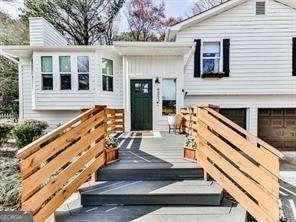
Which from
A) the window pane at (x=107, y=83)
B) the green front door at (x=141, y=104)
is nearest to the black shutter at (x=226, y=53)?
the green front door at (x=141, y=104)

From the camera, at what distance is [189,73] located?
45.9 ft

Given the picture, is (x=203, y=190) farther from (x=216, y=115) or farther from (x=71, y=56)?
(x=71, y=56)

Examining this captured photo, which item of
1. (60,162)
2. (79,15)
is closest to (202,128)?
(60,162)

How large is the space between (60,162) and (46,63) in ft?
29.7

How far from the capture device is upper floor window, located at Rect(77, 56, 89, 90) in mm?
12883

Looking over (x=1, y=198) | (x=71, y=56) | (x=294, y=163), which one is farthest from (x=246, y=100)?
(x=1, y=198)

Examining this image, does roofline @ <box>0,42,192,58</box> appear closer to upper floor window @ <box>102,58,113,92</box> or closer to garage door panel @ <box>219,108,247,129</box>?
upper floor window @ <box>102,58,113,92</box>

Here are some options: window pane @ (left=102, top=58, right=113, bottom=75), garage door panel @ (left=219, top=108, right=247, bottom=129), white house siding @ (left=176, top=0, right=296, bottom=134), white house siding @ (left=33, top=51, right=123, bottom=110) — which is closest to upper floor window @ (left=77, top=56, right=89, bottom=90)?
white house siding @ (left=33, top=51, right=123, bottom=110)

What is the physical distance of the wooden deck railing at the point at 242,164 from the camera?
155 inches

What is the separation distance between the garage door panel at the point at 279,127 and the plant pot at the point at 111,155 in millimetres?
10217

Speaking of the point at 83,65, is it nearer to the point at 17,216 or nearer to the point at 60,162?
the point at 60,162

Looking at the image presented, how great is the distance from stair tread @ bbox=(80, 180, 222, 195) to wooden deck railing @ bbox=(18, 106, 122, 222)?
0.28m

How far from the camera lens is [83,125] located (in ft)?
17.2

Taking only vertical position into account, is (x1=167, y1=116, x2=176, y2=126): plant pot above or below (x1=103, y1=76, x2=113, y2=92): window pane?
below
